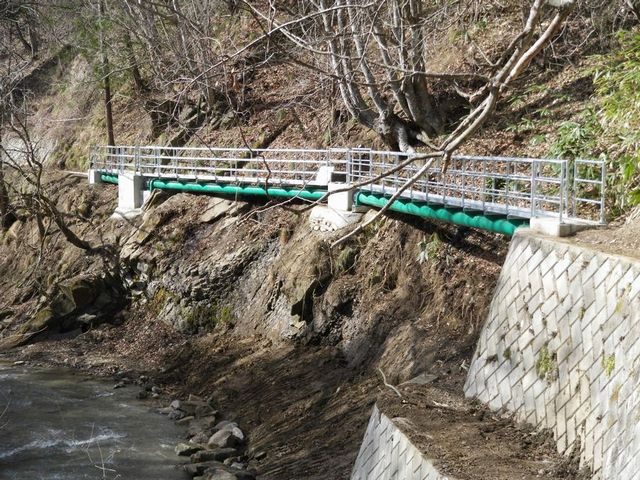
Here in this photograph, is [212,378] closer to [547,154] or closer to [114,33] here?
[547,154]

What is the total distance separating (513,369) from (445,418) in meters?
0.98

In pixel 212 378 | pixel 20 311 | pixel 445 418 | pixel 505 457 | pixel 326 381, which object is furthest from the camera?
pixel 20 311

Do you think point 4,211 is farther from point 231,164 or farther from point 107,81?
point 231,164

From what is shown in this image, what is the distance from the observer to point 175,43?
86.1 ft

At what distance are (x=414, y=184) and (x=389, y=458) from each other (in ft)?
22.5

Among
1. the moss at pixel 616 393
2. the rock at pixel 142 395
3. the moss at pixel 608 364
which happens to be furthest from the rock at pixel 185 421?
the moss at pixel 616 393

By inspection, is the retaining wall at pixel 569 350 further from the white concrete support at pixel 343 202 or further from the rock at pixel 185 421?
the white concrete support at pixel 343 202

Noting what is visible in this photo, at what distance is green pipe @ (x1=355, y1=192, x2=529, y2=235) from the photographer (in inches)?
446

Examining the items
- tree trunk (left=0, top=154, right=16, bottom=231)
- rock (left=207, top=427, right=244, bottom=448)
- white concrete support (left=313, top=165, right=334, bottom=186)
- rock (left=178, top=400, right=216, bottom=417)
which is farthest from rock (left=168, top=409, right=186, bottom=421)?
tree trunk (left=0, top=154, right=16, bottom=231)

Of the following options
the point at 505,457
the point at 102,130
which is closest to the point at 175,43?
the point at 102,130

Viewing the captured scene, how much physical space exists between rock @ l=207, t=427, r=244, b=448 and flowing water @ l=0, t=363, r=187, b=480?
66cm

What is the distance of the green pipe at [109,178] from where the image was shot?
93.2 ft

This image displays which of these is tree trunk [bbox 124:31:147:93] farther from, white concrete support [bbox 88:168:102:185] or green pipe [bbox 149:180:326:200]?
green pipe [bbox 149:180:326:200]

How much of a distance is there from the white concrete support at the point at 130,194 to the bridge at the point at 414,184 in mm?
31
